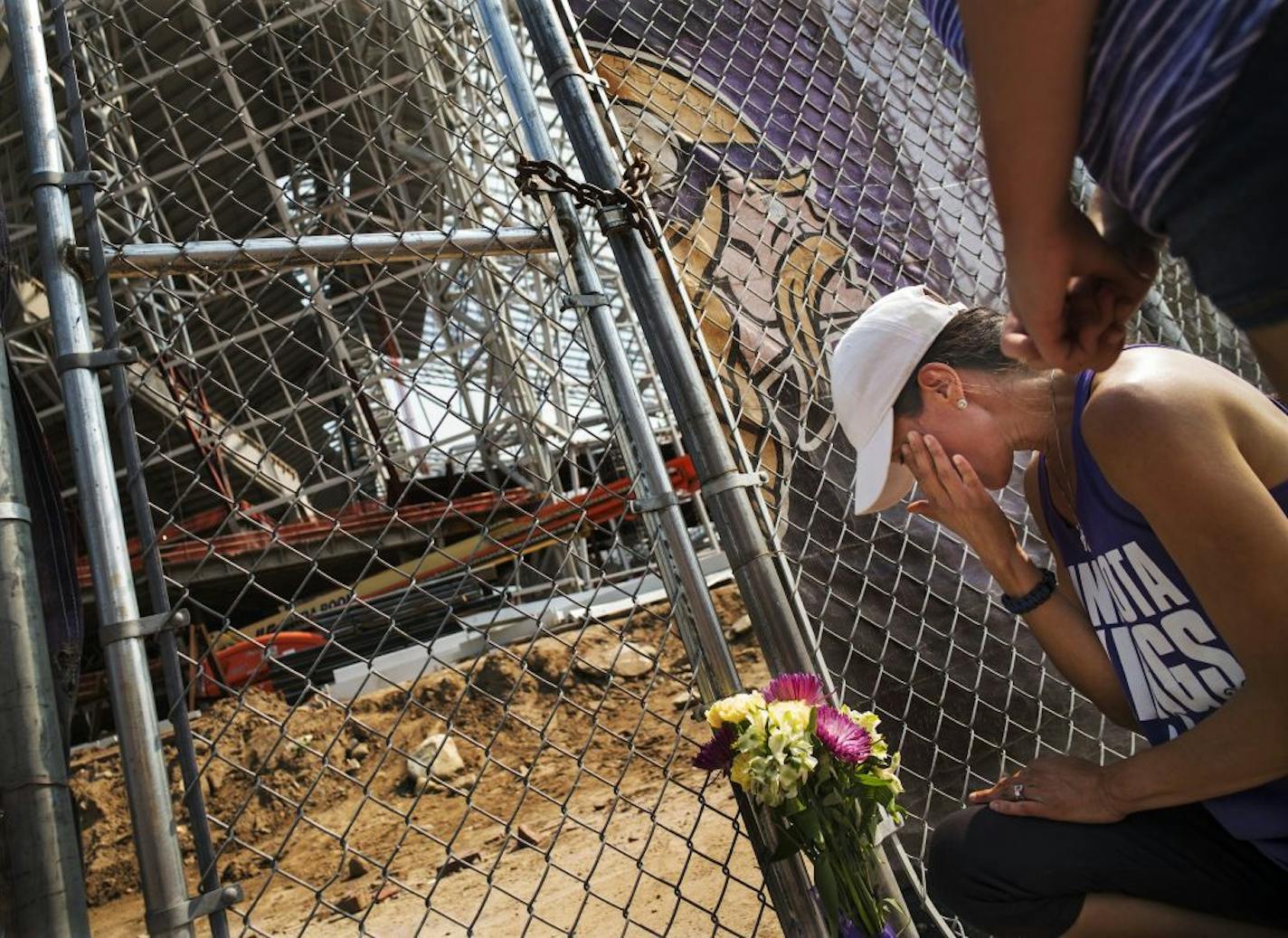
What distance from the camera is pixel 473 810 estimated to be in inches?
188

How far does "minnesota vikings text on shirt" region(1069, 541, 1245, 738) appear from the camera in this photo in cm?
143

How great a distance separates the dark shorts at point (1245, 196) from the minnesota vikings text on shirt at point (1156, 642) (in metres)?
0.68

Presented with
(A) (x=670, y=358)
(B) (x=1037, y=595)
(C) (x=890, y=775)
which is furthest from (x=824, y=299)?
(C) (x=890, y=775)

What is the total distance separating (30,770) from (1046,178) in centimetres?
161

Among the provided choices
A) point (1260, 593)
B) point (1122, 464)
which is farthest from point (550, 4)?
point (1260, 593)

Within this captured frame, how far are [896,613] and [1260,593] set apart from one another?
4.12 ft

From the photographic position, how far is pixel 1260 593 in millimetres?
1225

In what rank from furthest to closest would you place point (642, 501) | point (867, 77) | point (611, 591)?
point (611, 591) < point (867, 77) < point (642, 501)

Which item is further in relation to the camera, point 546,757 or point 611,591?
point 611,591

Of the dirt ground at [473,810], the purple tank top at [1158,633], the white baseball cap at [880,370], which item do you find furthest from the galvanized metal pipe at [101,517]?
the dirt ground at [473,810]

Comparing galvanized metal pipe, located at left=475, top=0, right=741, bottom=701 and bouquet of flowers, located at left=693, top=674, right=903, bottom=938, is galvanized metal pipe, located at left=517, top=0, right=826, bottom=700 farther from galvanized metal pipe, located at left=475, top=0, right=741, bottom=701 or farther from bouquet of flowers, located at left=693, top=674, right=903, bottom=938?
bouquet of flowers, located at left=693, top=674, right=903, bottom=938

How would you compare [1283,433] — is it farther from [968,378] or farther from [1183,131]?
[1183,131]

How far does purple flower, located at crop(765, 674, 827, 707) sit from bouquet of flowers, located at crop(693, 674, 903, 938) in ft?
0.06

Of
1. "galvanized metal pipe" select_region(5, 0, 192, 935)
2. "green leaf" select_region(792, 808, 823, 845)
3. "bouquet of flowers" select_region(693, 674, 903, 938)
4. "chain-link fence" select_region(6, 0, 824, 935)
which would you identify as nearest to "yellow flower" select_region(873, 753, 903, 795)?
"bouquet of flowers" select_region(693, 674, 903, 938)
